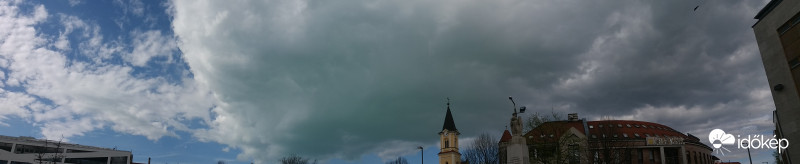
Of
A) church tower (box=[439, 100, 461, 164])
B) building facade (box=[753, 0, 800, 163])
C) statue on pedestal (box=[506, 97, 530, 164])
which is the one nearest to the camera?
statue on pedestal (box=[506, 97, 530, 164])

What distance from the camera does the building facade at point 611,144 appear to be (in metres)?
40.4

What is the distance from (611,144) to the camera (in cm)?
4062

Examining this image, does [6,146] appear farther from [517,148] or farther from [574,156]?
[517,148]

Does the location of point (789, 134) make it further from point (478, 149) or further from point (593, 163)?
point (478, 149)

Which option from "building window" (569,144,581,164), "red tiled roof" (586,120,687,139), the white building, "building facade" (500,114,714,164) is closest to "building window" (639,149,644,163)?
"building facade" (500,114,714,164)

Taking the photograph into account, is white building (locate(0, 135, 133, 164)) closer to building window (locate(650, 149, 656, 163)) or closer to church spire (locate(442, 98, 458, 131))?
church spire (locate(442, 98, 458, 131))

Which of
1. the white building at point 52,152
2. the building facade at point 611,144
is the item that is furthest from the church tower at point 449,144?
the white building at point 52,152

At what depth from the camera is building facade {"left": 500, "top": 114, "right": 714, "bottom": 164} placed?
4041 centimetres

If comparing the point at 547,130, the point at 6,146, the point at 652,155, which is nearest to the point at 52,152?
the point at 6,146

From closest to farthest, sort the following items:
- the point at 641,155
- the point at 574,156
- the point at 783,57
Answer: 1. the point at 783,57
2. the point at 574,156
3. the point at 641,155

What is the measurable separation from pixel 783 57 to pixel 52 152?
122m

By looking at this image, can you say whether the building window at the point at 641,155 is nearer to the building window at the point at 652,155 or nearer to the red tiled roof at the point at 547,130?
the building window at the point at 652,155

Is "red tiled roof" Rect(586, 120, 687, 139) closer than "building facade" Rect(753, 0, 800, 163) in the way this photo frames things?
No

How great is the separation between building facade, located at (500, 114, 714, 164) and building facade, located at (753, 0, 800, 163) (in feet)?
38.6
